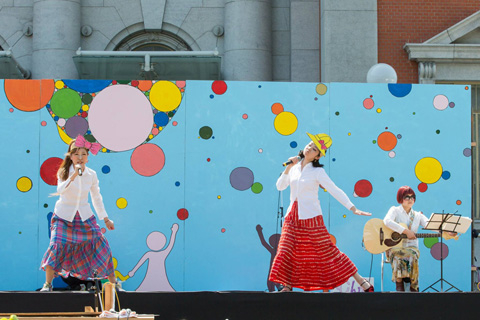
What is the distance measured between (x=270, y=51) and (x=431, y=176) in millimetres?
6926

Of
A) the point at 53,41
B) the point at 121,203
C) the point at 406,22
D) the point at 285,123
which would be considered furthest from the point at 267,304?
the point at 53,41

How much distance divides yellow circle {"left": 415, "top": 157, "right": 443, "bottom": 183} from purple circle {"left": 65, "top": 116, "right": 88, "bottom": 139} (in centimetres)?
475

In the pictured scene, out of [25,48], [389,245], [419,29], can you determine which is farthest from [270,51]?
[389,245]

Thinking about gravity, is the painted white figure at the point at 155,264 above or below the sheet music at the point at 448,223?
below

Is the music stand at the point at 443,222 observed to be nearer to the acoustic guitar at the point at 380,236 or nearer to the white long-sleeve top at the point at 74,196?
the acoustic guitar at the point at 380,236

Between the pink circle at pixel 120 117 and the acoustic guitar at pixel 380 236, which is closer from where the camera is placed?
the acoustic guitar at pixel 380 236

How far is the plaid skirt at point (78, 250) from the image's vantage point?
956cm

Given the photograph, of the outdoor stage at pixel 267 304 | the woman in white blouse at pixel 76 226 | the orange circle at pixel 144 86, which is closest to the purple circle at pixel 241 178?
the orange circle at pixel 144 86

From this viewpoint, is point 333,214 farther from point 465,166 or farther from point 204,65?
point 204,65

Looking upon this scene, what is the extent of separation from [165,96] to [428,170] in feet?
12.8

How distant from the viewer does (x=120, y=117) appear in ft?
36.8

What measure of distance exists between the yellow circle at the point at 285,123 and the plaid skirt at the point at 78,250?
3029mm

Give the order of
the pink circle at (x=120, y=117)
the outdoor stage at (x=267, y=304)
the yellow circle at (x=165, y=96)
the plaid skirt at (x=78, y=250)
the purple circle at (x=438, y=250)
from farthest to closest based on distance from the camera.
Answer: the purple circle at (x=438, y=250), the yellow circle at (x=165, y=96), the pink circle at (x=120, y=117), the plaid skirt at (x=78, y=250), the outdoor stage at (x=267, y=304)

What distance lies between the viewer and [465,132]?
38.2ft
